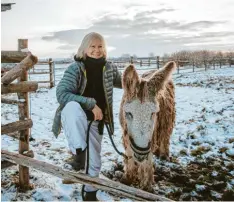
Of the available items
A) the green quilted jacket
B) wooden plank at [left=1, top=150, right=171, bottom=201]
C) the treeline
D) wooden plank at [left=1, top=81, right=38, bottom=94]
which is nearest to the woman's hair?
the green quilted jacket

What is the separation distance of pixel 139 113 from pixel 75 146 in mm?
742

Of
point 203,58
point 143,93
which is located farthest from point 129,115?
point 203,58

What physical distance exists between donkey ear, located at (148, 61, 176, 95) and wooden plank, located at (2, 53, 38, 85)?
60.3 inches

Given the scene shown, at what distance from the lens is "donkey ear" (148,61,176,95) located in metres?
3.14

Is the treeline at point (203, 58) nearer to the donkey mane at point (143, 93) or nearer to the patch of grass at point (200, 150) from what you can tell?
the patch of grass at point (200, 150)

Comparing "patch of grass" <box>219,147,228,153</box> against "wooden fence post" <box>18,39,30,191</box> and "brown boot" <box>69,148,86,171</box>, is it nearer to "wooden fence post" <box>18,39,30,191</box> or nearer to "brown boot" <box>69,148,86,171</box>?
"brown boot" <box>69,148,86,171</box>

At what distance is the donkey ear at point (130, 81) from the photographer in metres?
3.00

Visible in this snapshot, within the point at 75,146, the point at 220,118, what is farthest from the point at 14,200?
the point at 220,118

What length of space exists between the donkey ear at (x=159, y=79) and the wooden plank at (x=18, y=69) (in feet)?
5.03

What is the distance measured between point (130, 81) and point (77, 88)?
1.98 feet

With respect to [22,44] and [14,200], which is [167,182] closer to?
[14,200]

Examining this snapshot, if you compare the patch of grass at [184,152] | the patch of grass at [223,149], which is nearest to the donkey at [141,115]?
the patch of grass at [184,152]

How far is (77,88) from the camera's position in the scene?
2.94m

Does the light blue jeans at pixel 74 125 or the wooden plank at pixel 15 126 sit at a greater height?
the light blue jeans at pixel 74 125
